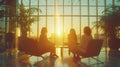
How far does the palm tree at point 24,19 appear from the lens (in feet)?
62.5

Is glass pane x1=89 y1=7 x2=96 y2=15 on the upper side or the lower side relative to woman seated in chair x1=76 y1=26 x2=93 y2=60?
upper

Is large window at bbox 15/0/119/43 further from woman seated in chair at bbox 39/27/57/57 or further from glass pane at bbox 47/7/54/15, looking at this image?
woman seated in chair at bbox 39/27/57/57

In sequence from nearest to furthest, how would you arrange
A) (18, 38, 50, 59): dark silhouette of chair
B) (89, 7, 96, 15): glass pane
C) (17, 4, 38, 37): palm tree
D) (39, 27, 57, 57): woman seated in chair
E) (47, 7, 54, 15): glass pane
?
(18, 38, 50, 59): dark silhouette of chair → (39, 27, 57, 57): woman seated in chair → (17, 4, 38, 37): palm tree → (47, 7, 54, 15): glass pane → (89, 7, 96, 15): glass pane

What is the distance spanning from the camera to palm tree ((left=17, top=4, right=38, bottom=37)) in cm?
1905

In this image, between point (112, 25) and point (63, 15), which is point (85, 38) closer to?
point (112, 25)

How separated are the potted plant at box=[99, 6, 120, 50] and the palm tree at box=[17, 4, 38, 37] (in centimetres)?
500

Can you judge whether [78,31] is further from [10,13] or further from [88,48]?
[88,48]

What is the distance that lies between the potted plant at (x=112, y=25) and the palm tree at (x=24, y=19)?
5.00 meters

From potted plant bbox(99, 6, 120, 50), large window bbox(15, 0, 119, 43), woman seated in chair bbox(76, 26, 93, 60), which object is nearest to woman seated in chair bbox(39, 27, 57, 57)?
woman seated in chair bbox(76, 26, 93, 60)

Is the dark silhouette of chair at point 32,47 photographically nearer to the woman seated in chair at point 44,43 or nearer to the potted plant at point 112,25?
the woman seated in chair at point 44,43

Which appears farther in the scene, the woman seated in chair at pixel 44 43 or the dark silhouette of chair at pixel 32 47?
the woman seated in chair at pixel 44 43

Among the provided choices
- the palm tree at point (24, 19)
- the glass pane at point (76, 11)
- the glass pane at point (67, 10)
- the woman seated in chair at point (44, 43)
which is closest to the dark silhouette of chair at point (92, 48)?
the woman seated in chair at point (44, 43)

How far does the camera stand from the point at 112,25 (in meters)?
16.4

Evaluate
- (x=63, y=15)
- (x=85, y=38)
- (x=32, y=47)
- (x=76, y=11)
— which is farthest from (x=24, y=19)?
(x=85, y=38)
